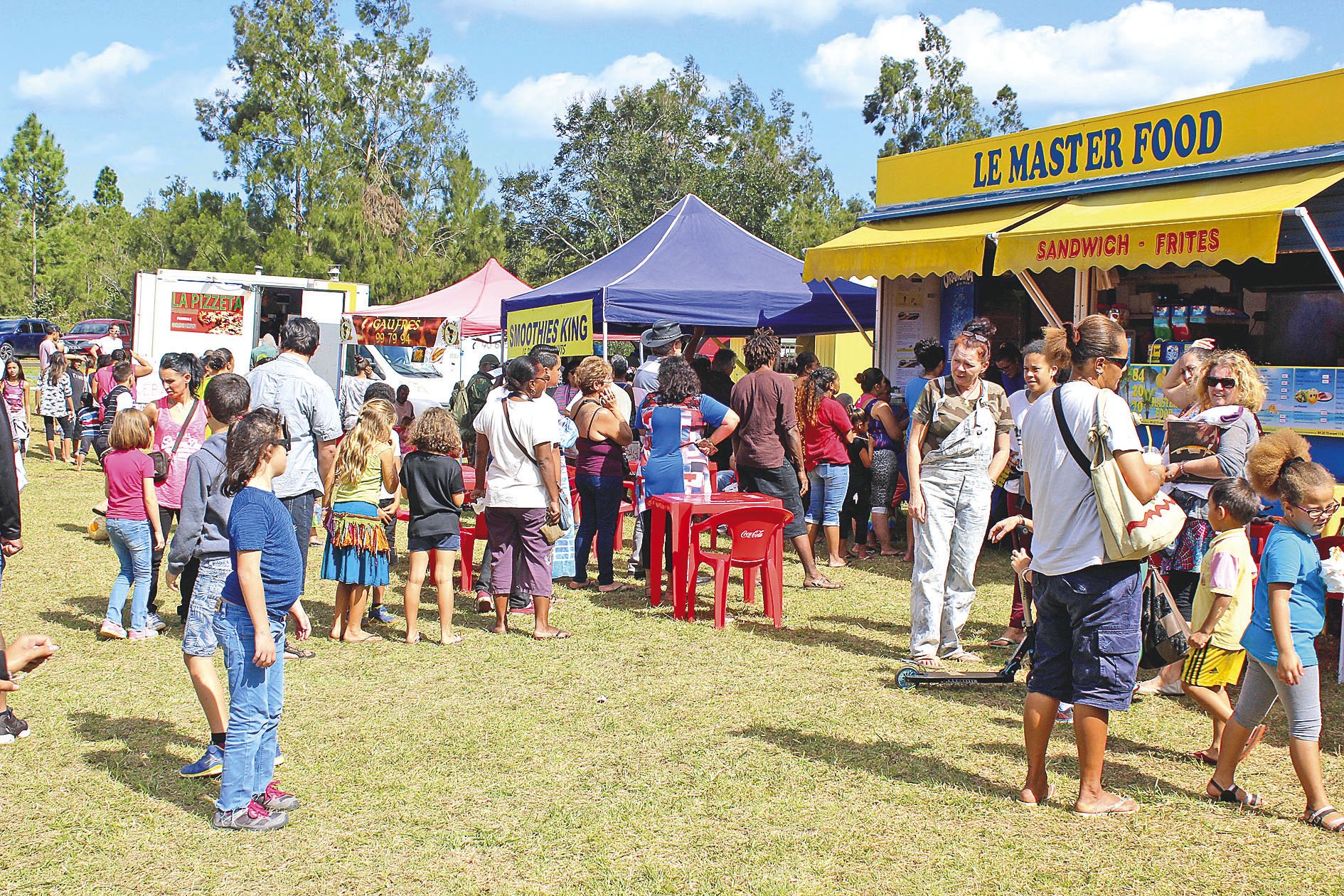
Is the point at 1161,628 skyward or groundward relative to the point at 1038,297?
groundward

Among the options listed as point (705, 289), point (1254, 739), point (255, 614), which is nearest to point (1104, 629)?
point (1254, 739)

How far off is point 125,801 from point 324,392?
262cm

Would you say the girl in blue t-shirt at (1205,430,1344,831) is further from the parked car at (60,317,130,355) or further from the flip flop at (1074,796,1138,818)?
the parked car at (60,317,130,355)

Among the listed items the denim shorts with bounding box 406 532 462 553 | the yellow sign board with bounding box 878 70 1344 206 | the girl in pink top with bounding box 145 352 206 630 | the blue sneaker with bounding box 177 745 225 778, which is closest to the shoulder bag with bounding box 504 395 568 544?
the denim shorts with bounding box 406 532 462 553

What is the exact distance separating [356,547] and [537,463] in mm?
1154

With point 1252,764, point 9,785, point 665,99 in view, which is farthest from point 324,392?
point 665,99

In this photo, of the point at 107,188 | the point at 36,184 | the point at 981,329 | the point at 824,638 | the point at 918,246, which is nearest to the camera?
the point at 981,329

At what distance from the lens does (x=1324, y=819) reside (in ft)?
13.0

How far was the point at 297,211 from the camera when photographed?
39812mm

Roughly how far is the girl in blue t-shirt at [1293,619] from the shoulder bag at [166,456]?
18.2 feet

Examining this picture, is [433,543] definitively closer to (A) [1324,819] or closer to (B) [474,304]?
(A) [1324,819]

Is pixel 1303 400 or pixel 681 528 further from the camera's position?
pixel 1303 400

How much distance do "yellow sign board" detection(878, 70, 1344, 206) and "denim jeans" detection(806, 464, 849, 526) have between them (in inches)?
134

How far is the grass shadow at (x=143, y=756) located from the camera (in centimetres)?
433
